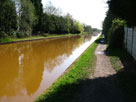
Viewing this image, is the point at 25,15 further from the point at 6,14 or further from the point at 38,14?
the point at 38,14

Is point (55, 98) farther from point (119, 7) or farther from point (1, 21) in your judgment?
point (1, 21)

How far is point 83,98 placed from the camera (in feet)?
12.1

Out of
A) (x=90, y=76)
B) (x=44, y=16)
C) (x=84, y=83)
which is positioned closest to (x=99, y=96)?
(x=84, y=83)

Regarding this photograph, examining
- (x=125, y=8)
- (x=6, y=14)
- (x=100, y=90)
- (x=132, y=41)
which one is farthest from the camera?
(x=6, y=14)

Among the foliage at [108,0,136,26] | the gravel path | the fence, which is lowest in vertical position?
the gravel path

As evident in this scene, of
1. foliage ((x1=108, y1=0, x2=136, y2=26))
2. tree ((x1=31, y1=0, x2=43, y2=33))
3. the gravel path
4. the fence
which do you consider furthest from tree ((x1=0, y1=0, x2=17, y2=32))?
the gravel path

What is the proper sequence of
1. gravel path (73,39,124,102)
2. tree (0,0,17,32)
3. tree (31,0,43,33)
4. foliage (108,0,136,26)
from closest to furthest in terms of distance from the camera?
gravel path (73,39,124,102) < foliage (108,0,136,26) < tree (0,0,17,32) < tree (31,0,43,33)

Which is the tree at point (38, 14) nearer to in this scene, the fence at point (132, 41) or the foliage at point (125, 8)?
the fence at point (132, 41)

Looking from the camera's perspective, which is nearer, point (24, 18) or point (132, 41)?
point (132, 41)

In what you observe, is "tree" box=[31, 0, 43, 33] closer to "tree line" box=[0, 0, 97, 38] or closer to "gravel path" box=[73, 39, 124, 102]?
"tree line" box=[0, 0, 97, 38]

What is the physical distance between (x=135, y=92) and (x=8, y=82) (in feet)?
17.3

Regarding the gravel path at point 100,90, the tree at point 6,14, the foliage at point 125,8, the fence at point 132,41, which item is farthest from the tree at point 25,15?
the foliage at point 125,8

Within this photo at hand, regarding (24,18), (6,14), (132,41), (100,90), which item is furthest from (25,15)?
(100,90)

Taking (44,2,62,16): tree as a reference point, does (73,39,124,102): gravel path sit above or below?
below
